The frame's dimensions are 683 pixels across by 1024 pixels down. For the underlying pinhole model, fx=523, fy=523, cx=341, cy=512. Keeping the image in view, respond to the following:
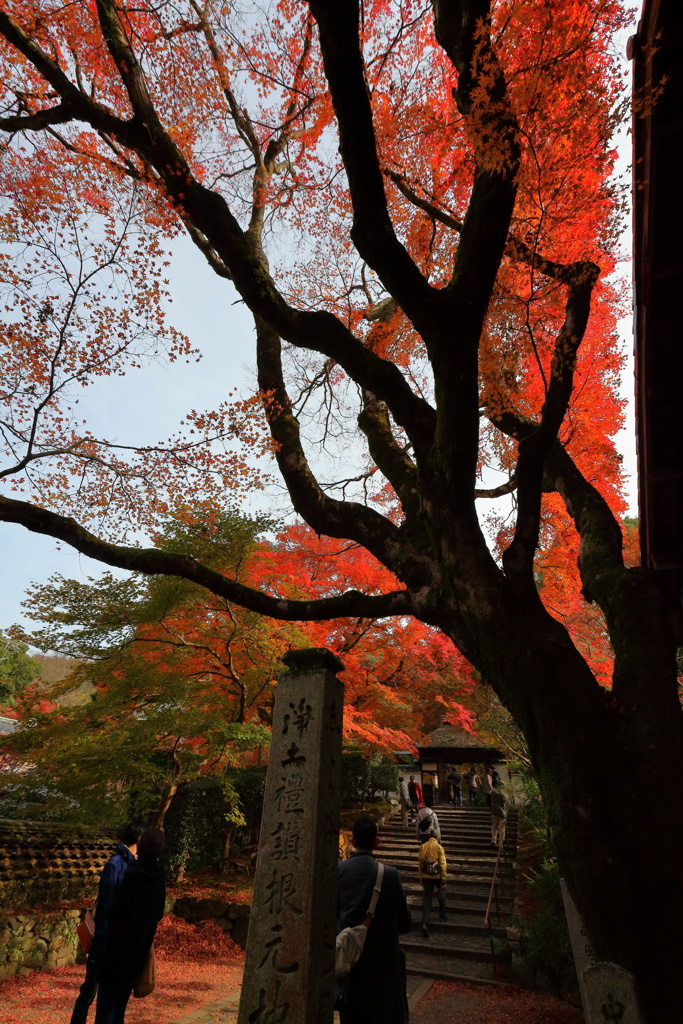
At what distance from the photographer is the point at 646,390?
201 inches

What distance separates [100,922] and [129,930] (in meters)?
0.26

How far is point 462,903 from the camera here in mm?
10031

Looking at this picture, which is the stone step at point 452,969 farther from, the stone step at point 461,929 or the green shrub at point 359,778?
the green shrub at point 359,778

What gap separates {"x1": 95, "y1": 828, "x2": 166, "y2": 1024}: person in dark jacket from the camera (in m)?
3.68

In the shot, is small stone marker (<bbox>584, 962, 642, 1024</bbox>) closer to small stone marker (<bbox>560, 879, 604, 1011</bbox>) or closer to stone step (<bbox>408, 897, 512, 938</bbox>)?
small stone marker (<bbox>560, 879, 604, 1011</bbox>)

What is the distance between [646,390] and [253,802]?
13.1m

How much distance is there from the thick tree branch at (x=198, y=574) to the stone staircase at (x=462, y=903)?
5684 millimetres

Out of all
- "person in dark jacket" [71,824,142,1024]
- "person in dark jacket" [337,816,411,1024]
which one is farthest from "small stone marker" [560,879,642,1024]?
"person in dark jacket" [71,824,142,1024]

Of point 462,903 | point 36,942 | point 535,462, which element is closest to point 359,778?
point 462,903

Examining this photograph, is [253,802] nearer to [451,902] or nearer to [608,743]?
[451,902]

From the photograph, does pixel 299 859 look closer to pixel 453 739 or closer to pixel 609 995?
pixel 609 995

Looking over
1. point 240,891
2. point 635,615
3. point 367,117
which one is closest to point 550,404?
point 635,615

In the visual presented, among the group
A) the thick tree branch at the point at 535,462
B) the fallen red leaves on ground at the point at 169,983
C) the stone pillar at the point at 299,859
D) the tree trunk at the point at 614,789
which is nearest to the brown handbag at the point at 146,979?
the stone pillar at the point at 299,859

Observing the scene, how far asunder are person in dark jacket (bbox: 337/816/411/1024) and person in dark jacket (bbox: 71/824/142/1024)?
1.69m
